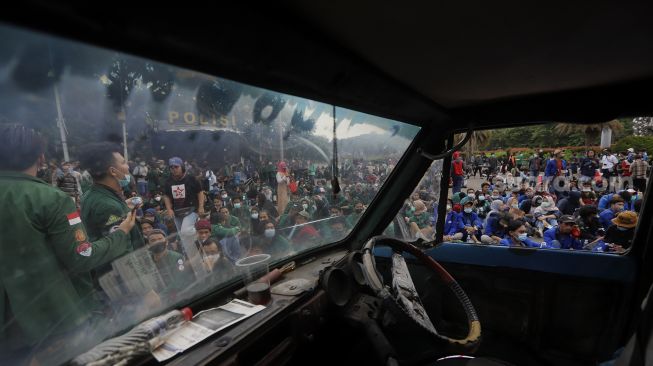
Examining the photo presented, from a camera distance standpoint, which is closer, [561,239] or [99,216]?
[99,216]

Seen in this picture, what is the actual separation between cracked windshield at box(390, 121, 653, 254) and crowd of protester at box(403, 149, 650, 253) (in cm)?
1

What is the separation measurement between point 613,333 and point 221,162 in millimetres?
2769

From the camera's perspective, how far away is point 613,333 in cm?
212

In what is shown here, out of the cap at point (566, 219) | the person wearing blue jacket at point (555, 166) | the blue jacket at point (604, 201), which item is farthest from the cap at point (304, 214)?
the person wearing blue jacket at point (555, 166)

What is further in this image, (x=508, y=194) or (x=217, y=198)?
(x=508, y=194)

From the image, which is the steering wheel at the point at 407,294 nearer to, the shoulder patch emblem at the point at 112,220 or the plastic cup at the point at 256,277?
the plastic cup at the point at 256,277

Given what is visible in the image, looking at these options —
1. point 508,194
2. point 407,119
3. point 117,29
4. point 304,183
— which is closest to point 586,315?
point 407,119

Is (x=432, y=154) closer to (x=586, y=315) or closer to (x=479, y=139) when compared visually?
(x=479, y=139)

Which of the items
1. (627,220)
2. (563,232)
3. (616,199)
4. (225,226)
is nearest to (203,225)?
(225,226)

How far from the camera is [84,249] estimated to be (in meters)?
1.29

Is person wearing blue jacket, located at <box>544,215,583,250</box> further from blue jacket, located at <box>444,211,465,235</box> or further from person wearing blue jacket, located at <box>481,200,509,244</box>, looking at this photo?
blue jacket, located at <box>444,211,465,235</box>

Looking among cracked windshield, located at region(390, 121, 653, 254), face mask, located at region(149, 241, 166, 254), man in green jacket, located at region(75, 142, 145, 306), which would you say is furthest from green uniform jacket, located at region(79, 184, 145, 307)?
cracked windshield, located at region(390, 121, 653, 254)

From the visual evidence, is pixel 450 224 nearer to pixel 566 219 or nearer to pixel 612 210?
pixel 566 219

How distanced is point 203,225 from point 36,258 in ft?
2.22
